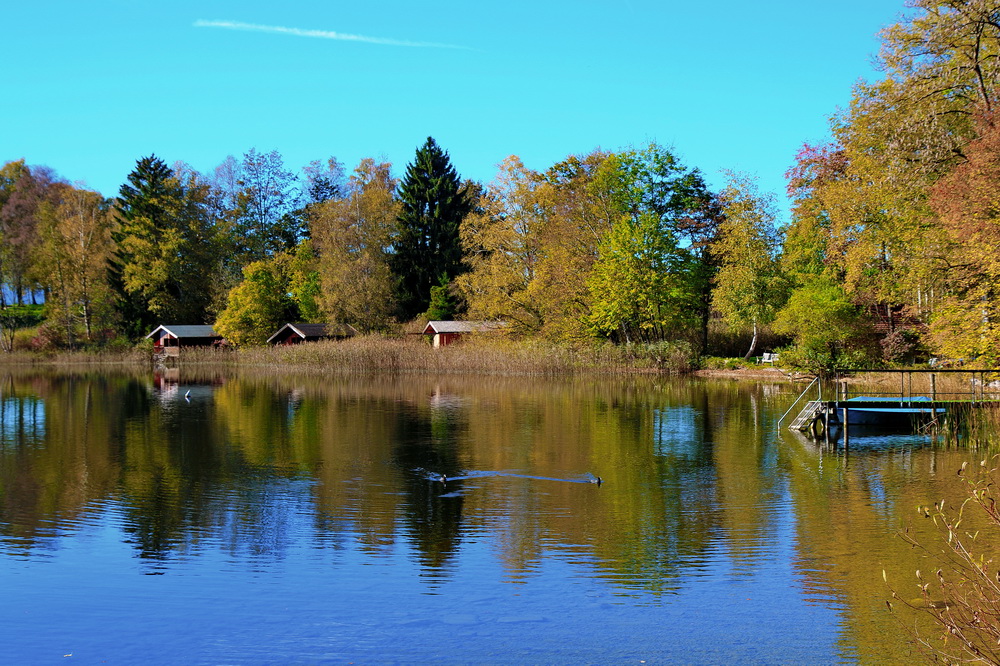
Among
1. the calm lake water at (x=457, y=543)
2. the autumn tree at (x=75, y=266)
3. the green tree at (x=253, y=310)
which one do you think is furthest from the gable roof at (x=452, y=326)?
the calm lake water at (x=457, y=543)

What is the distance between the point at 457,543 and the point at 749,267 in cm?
4480

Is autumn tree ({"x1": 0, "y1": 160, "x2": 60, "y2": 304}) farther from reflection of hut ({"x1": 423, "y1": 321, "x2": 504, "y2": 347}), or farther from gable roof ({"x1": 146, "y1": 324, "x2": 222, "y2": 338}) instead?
reflection of hut ({"x1": 423, "y1": 321, "x2": 504, "y2": 347})

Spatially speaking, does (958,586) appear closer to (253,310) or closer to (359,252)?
(359,252)

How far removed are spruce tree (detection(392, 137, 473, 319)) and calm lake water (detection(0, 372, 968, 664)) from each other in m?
52.8

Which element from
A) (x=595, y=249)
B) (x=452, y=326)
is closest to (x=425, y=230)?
(x=452, y=326)

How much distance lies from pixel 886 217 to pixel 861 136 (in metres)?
3.84

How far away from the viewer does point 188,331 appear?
82.5 metres

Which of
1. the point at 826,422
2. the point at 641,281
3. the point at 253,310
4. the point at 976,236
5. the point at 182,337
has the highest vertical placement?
the point at 641,281

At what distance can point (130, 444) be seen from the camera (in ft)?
85.7

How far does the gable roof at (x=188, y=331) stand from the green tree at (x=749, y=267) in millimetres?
49851

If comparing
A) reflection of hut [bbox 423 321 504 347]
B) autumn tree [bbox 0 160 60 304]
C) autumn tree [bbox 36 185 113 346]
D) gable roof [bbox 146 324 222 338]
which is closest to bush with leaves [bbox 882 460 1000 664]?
reflection of hut [bbox 423 321 504 347]

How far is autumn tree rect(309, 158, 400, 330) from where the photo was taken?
75.6 m

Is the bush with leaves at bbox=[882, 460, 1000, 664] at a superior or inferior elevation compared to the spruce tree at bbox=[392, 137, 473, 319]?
inferior

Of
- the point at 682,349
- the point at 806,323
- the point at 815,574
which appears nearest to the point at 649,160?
the point at 682,349
